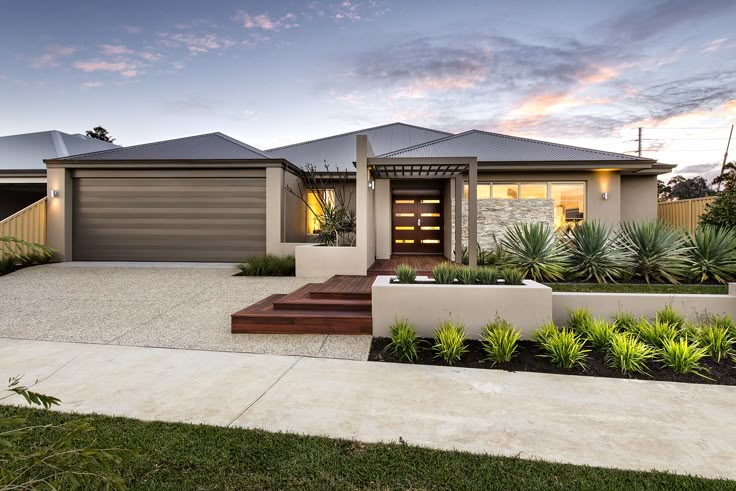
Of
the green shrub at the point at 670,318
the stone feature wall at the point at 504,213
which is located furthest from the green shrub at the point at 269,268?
the green shrub at the point at 670,318

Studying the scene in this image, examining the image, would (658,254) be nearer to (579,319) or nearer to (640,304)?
(640,304)

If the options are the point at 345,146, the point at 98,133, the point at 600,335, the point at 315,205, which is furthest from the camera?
the point at 98,133

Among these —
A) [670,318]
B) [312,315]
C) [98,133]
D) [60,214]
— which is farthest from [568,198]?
[98,133]

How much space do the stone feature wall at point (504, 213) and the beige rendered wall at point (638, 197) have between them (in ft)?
10.2

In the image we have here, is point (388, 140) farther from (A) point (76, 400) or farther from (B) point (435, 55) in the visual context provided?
(A) point (76, 400)

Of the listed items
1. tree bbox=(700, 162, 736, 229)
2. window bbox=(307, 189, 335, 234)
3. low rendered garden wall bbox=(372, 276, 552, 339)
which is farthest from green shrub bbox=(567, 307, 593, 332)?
window bbox=(307, 189, 335, 234)

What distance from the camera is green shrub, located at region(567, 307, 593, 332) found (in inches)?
210

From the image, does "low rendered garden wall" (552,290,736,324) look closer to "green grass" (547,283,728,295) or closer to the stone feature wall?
"green grass" (547,283,728,295)

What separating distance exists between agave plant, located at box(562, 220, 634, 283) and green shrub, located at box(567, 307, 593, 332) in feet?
9.14

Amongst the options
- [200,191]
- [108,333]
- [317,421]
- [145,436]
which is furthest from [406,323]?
[200,191]

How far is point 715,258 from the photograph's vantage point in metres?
8.05

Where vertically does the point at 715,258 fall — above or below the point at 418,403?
above

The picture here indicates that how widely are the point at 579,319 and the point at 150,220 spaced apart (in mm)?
12905

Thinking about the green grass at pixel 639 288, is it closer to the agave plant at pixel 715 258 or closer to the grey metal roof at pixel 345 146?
the agave plant at pixel 715 258
